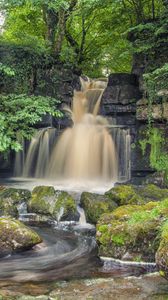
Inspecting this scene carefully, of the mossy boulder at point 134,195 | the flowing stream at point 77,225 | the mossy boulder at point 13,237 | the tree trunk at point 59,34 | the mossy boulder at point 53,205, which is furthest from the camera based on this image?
the tree trunk at point 59,34

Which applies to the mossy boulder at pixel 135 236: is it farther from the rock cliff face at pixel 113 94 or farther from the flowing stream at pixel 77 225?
the rock cliff face at pixel 113 94

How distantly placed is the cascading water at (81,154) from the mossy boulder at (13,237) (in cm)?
751

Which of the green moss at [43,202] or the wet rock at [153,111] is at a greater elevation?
the wet rock at [153,111]

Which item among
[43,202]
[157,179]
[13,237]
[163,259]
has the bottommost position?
[13,237]

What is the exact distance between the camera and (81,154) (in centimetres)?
1494

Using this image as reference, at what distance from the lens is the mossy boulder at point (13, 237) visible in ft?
23.2

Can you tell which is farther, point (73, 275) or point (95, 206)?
point (95, 206)

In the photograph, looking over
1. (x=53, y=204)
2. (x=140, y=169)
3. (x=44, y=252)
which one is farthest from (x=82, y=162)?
(x=44, y=252)

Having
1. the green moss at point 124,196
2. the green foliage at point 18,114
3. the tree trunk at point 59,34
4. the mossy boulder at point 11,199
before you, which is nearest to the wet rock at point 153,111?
the green foliage at point 18,114

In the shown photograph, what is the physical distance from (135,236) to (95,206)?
2.97m

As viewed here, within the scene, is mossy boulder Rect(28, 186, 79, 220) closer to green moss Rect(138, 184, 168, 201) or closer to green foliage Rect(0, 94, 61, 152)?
green foliage Rect(0, 94, 61, 152)

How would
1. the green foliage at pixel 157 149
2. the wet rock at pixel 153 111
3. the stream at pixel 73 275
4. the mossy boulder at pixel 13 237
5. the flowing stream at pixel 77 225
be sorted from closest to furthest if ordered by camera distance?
the stream at pixel 73 275 < the flowing stream at pixel 77 225 < the mossy boulder at pixel 13 237 < the wet rock at pixel 153 111 < the green foliage at pixel 157 149

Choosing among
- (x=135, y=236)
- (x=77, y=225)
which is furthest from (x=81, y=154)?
(x=135, y=236)

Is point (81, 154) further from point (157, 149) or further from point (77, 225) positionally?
point (77, 225)
